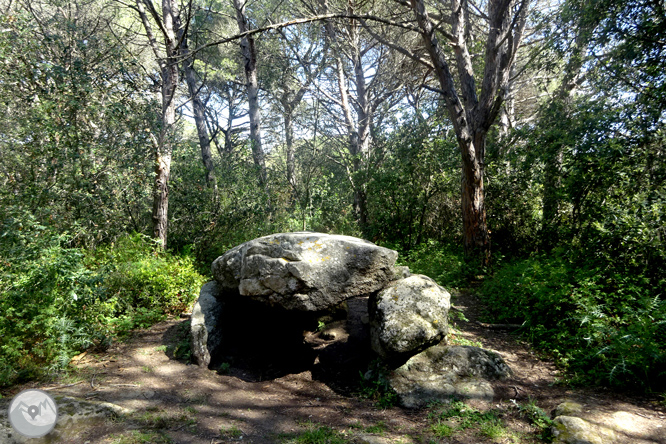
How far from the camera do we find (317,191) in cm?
1095

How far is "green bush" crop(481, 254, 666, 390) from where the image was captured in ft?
12.8

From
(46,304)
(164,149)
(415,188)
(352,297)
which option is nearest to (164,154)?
(164,149)

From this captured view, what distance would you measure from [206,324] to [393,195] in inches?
250

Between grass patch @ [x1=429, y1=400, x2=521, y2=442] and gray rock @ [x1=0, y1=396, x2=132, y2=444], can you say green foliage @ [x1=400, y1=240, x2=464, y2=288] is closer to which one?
grass patch @ [x1=429, y1=400, x2=521, y2=442]

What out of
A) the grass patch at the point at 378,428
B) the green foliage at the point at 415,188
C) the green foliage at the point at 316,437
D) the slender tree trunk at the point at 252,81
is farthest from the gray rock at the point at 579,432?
the slender tree trunk at the point at 252,81

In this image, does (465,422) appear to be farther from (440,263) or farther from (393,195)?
(393,195)

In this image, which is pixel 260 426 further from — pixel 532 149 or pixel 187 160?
pixel 532 149

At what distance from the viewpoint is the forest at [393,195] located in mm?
4492

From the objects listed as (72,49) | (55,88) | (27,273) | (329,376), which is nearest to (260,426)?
(329,376)

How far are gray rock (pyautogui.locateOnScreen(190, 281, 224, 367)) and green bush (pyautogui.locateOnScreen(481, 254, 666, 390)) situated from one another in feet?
14.9

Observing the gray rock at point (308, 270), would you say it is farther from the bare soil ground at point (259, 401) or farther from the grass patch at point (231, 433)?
the grass patch at point (231, 433)

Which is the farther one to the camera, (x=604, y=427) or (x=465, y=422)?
(x=465, y=422)

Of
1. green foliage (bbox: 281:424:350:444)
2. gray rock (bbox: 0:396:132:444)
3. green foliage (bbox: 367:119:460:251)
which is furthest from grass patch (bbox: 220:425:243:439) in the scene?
green foliage (bbox: 367:119:460:251)

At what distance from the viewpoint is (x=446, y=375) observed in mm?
4469
